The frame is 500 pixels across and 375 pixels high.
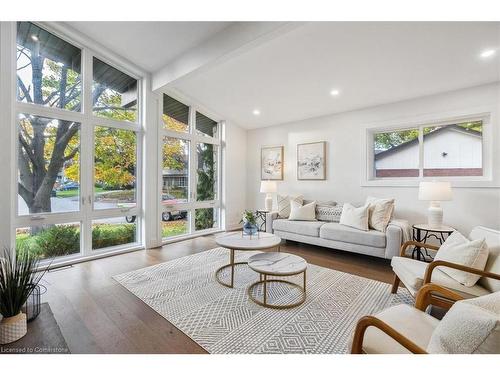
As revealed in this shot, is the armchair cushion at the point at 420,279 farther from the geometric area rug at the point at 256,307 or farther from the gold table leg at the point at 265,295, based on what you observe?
→ the gold table leg at the point at 265,295

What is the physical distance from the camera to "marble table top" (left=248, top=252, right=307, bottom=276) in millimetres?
2262

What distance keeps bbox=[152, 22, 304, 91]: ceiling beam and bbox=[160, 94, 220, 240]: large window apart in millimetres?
1013

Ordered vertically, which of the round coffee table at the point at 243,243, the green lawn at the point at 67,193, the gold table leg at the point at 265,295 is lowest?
the gold table leg at the point at 265,295

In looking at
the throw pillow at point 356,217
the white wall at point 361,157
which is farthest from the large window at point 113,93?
the throw pillow at point 356,217

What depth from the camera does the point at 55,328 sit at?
1537mm

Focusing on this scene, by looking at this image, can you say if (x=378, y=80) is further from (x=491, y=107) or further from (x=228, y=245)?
(x=228, y=245)

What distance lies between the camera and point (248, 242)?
2887 millimetres

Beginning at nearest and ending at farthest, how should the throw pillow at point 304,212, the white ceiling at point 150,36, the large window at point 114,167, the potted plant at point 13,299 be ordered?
1. the potted plant at point 13,299
2. the white ceiling at point 150,36
3. the large window at point 114,167
4. the throw pillow at point 304,212

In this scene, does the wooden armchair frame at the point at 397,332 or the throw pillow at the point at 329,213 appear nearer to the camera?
the wooden armchair frame at the point at 397,332

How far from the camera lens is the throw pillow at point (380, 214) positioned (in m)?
3.62

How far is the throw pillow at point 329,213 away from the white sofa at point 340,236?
16 cm

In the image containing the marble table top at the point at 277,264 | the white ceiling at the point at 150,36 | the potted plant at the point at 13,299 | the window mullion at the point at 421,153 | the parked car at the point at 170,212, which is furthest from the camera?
the parked car at the point at 170,212

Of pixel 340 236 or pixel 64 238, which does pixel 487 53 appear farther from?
pixel 64 238
